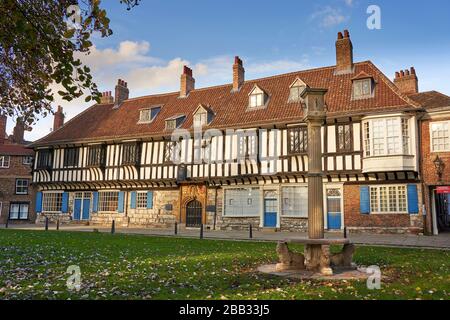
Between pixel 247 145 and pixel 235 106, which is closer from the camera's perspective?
pixel 247 145

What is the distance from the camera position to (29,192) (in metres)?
38.6

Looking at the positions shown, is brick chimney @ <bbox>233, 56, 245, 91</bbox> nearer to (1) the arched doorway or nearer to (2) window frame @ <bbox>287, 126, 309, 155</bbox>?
(2) window frame @ <bbox>287, 126, 309, 155</bbox>

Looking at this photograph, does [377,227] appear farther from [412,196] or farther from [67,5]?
[67,5]

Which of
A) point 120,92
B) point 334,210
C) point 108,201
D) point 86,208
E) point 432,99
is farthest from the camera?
point 120,92

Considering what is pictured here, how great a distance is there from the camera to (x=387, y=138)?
1948 centimetres

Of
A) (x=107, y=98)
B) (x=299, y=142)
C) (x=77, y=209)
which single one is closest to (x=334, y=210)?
(x=299, y=142)

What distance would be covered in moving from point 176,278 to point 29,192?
36.7 m

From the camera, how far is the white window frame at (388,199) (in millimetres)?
19797

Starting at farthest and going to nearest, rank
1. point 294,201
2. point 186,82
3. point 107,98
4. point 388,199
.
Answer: point 107,98
point 186,82
point 294,201
point 388,199

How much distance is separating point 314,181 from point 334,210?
13584 mm

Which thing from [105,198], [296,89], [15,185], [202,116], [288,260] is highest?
[296,89]

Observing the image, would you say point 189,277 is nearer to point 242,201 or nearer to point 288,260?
point 288,260

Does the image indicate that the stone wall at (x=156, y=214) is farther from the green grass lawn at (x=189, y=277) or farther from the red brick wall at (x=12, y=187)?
the red brick wall at (x=12, y=187)
